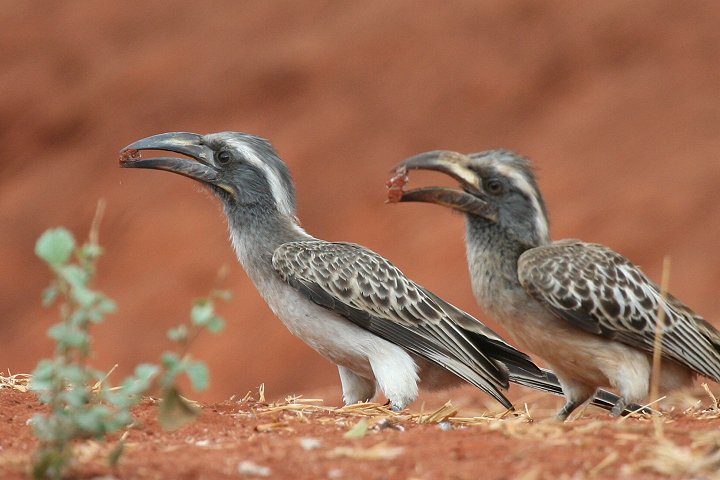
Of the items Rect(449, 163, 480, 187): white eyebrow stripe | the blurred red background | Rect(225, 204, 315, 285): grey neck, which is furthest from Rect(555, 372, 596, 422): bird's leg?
the blurred red background

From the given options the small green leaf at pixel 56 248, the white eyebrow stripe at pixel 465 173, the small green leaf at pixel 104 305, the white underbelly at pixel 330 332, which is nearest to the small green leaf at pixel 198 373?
the small green leaf at pixel 104 305

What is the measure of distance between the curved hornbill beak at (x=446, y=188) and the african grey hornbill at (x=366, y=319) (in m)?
0.61

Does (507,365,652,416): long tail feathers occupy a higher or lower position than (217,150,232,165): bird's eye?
lower

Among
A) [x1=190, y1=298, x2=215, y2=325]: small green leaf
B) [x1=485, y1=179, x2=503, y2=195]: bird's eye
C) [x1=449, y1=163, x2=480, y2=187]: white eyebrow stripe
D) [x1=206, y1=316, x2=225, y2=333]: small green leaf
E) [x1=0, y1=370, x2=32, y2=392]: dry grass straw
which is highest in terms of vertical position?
[x1=449, y1=163, x2=480, y2=187]: white eyebrow stripe

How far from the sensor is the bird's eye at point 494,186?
791cm

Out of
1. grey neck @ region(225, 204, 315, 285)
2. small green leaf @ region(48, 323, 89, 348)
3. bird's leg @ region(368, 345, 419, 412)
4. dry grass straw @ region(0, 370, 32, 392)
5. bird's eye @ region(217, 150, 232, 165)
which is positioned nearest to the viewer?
small green leaf @ region(48, 323, 89, 348)

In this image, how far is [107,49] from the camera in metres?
25.4

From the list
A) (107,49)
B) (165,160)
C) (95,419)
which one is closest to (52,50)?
(107,49)

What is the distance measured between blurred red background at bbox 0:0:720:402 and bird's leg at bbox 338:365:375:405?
12.0m

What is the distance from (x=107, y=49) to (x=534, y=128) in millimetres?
8947

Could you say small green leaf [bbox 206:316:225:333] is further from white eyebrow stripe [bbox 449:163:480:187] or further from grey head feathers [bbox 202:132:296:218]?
grey head feathers [bbox 202:132:296:218]

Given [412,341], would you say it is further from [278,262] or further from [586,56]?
[586,56]

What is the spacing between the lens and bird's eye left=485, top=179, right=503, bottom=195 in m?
7.91

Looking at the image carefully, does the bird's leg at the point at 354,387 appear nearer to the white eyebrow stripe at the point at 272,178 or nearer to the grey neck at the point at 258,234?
the grey neck at the point at 258,234
